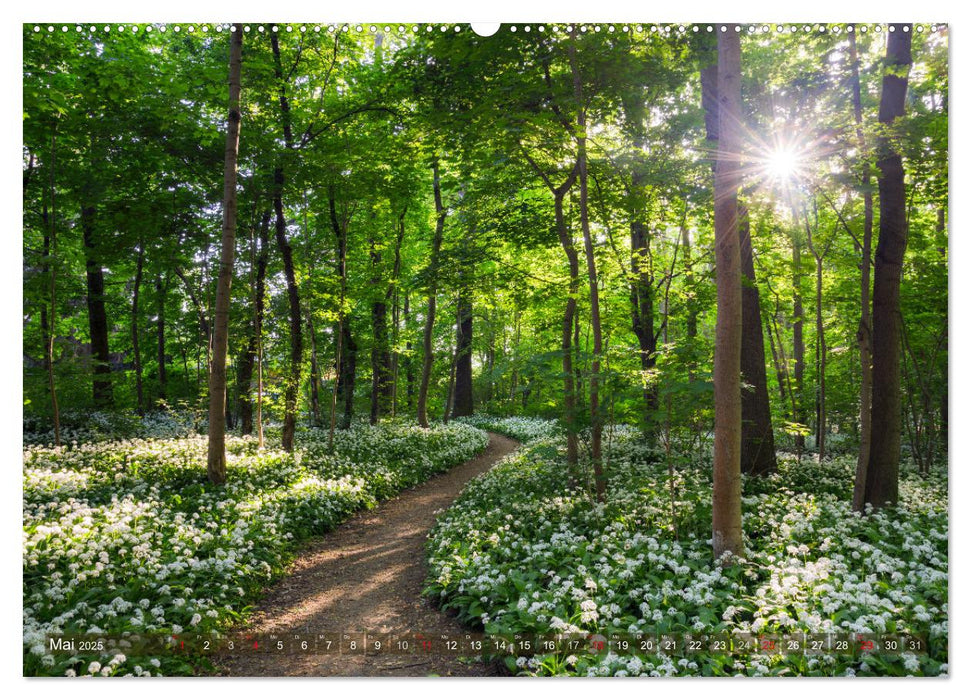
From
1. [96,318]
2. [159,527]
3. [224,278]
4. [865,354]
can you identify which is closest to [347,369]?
[96,318]

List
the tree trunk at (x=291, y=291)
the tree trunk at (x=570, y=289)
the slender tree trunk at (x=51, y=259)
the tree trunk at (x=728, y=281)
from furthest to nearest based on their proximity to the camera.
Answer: the tree trunk at (x=291, y=291) → the tree trunk at (x=570, y=289) → the slender tree trunk at (x=51, y=259) → the tree trunk at (x=728, y=281)

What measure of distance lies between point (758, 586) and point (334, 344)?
46.9 ft

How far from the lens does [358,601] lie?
5.23 meters

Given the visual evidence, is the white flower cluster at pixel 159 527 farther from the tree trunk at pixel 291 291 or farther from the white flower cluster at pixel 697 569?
the white flower cluster at pixel 697 569

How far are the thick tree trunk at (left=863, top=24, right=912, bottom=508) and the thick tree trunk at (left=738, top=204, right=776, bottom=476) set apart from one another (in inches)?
67.4

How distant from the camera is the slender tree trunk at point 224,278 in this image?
6.86 meters

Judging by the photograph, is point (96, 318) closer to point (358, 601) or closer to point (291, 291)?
point (291, 291)

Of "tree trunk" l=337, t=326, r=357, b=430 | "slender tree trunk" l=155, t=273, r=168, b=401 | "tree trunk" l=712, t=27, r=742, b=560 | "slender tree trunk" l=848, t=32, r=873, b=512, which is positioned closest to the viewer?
"tree trunk" l=712, t=27, r=742, b=560

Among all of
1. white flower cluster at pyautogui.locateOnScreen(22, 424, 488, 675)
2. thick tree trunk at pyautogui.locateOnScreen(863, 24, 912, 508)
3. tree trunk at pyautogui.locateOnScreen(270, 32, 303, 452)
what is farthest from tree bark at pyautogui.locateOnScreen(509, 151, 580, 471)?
tree trunk at pyautogui.locateOnScreen(270, 32, 303, 452)

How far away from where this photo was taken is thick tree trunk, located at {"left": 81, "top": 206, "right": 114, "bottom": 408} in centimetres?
771

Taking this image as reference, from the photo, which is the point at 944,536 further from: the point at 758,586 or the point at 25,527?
the point at 25,527

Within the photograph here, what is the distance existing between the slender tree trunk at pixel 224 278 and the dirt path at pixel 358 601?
2.03 metres

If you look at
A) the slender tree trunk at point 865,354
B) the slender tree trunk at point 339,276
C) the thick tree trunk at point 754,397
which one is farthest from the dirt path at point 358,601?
the thick tree trunk at point 754,397

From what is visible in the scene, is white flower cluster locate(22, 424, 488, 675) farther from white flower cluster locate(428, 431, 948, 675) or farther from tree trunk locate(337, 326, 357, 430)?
tree trunk locate(337, 326, 357, 430)
